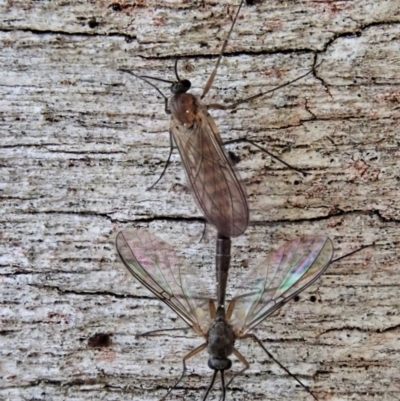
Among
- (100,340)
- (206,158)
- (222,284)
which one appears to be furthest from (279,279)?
(100,340)

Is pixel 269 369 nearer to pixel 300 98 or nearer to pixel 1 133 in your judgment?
pixel 300 98

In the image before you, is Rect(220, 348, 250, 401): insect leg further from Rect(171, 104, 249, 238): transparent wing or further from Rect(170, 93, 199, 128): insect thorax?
Rect(170, 93, 199, 128): insect thorax

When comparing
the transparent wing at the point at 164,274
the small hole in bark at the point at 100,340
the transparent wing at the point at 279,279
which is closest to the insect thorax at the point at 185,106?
the transparent wing at the point at 164,274

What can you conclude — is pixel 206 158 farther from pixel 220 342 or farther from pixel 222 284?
pixel 220 342

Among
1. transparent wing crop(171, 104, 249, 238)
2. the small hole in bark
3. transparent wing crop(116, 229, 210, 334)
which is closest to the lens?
transparent wing crop(171, 104, 249, 238)

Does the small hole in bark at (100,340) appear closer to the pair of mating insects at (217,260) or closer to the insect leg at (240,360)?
the pair of mating insects at (217,260)

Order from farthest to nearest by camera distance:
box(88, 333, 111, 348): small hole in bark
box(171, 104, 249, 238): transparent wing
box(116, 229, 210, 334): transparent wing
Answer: box(88, 333, 111, 348): small hole in bark → box(116, 229, 210, 334): transparent wing → box(171, 104, 249, 238): transparent wing

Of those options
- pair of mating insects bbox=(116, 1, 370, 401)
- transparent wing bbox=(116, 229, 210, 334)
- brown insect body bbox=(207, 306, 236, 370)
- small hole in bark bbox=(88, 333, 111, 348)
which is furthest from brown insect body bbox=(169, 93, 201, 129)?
small hole in bark bbox=(88, 333, 111, 348)

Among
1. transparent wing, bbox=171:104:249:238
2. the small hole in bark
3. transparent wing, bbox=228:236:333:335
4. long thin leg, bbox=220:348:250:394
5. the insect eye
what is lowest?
long thin leg, bbox=220:348:250:394
